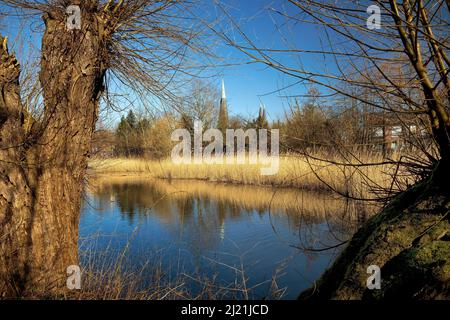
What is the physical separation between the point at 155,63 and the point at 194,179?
12.0 metres

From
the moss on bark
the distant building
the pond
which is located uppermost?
the distant building

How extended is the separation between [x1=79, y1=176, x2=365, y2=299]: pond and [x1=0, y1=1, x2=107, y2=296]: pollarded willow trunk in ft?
2.57

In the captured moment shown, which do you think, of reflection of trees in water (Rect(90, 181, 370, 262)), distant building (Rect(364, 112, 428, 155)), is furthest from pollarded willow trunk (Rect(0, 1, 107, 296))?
distant building (Rect(364, 112, 428, 155))

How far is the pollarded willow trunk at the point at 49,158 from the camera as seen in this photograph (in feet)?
7.18

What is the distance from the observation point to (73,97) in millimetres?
2459

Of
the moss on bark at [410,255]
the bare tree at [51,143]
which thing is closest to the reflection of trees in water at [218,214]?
the bare tree at [51,143]

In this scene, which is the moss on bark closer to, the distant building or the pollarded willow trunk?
the distant building

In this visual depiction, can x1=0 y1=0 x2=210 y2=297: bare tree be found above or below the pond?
above

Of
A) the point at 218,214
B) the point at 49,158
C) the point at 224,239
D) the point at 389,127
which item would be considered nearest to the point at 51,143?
the point at 49,158

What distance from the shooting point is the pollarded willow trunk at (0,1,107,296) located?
2.19m

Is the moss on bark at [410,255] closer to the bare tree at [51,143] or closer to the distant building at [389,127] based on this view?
the distant building at [389,127]

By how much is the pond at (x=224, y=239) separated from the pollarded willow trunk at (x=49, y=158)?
784 mm

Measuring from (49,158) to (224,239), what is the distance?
12.3 feet
